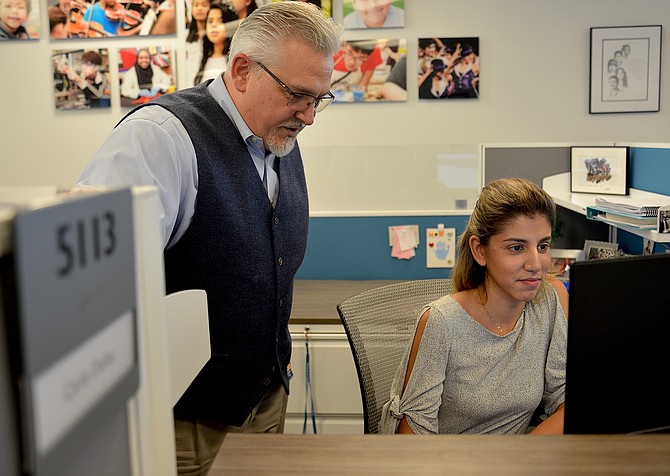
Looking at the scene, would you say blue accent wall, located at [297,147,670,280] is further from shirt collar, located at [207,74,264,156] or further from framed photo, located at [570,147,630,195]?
shirt collar, located at [207,74,264,156]

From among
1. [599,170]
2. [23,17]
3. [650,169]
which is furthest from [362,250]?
[23,17]

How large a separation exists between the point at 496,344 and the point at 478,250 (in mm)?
215

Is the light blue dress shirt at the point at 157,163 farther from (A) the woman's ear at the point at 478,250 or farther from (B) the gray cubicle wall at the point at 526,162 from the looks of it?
(B) the gray cubicle wall at the point at 526,162

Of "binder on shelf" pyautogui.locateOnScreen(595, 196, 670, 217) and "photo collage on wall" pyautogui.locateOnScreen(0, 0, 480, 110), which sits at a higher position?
"photo collage on wall" pyautogui.locateOnScreen(0, 0, 480, 110)

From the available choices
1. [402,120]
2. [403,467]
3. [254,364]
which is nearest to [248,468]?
[403,467]

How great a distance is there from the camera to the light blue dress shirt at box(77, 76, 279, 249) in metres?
1.29

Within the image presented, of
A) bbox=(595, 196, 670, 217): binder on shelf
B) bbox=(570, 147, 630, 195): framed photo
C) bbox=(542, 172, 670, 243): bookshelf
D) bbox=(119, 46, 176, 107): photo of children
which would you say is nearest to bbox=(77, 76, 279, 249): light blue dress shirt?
bbox=(595, 196, 670, 217): binder on shelf

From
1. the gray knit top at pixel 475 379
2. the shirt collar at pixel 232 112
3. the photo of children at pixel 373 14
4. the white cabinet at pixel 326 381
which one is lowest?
the white cabinet at pixel 326 381

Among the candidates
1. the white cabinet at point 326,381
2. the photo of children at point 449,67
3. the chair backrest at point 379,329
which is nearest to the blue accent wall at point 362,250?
the white cabinet at point 326,381

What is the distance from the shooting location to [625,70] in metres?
3.83

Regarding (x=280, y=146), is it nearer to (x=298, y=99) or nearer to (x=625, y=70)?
(x=298, y=99)

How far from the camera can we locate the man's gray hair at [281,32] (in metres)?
1.48

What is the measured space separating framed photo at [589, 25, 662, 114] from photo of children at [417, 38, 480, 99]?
62 cm

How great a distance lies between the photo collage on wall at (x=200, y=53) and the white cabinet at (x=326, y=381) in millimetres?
1641
